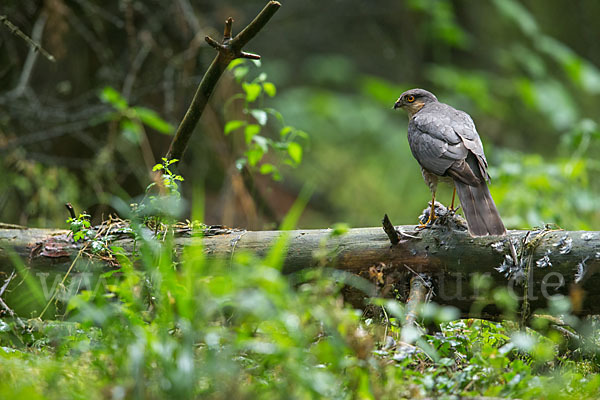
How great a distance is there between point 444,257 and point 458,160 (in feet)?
2.40

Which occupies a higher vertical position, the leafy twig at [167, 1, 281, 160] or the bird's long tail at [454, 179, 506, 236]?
the leafy twig at [167, 1, 281, 160]

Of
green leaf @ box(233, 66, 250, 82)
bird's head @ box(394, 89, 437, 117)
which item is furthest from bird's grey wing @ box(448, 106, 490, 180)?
green leaf @ box(233, 66, 250, 82)

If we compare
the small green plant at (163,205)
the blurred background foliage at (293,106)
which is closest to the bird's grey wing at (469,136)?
the blurred background foliage at (293,106)

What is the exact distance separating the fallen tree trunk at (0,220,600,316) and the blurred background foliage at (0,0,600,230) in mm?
829

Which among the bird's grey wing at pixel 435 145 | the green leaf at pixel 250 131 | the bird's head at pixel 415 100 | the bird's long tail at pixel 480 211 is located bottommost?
the bird's long tail at pixel 480 211

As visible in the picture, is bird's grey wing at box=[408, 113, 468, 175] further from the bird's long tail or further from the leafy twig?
the leafy twig

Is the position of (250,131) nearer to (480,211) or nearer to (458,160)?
(458,160)

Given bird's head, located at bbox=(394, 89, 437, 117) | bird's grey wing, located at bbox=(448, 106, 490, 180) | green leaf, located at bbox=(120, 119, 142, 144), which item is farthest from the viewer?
green leaf, located at bbox=(120, 119, 142, 144)

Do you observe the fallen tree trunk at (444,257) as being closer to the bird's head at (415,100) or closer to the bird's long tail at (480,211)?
the bird's long tail at (480,211)

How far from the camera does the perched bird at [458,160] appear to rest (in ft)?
10.4

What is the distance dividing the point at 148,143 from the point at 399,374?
4.75m

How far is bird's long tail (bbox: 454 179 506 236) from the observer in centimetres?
310

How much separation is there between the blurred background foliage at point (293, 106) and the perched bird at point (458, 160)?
100 cm

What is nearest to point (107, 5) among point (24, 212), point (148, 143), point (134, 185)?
point (148, 143)
